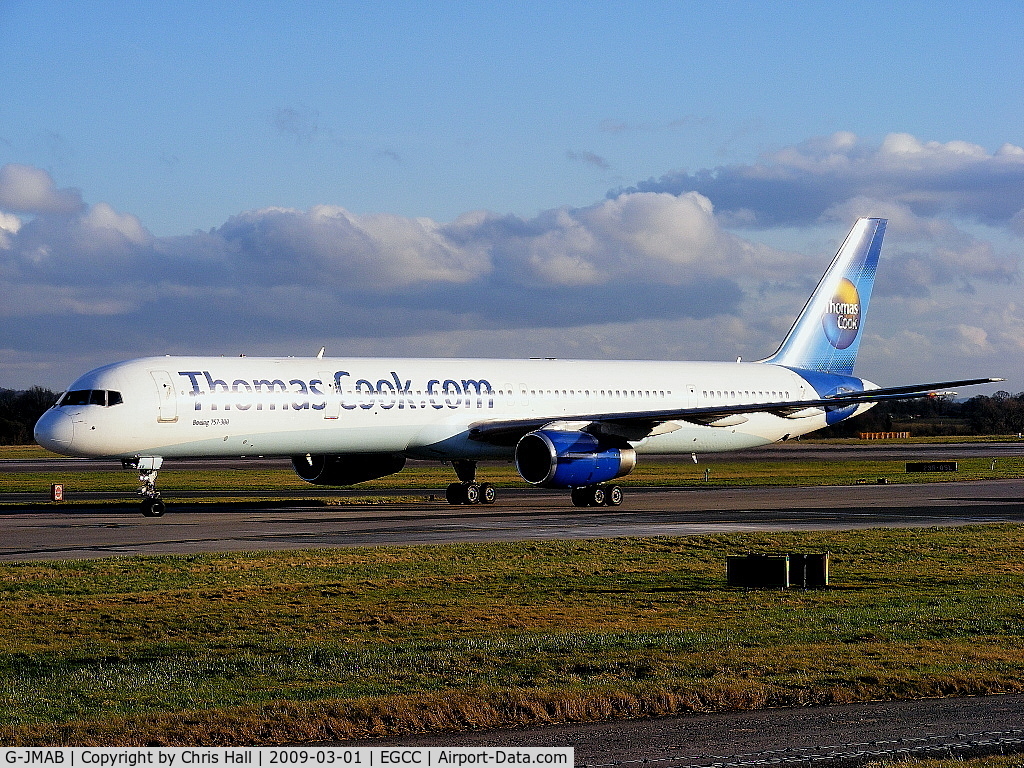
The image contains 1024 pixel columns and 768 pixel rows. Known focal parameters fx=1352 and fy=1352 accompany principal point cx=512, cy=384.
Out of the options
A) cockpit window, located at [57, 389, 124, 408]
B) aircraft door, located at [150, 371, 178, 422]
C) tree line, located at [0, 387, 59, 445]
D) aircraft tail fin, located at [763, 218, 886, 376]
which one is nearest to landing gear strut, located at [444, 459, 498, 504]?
aircraft door, located at [150, 371, 178, 422]

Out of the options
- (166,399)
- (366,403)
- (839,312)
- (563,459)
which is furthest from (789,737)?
(839,312)

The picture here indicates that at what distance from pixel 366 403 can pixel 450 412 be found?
3419mm

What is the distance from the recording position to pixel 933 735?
11414 millimetres

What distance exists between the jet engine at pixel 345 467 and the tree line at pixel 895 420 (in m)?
96.6

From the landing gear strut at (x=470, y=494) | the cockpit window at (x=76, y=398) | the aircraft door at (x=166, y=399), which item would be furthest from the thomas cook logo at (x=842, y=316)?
the cockpit window at (x=76, y=398)

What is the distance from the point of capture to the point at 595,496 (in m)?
43.4

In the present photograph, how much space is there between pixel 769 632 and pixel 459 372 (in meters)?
29.2

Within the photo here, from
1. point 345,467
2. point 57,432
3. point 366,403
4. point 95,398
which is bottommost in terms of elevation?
point 345,467

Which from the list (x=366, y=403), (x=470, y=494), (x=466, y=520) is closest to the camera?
(x=466, y=520)

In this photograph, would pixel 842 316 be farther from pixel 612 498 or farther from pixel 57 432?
pixel 57 432

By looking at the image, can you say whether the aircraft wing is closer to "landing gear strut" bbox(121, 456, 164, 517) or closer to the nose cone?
"landing gear strut" bbox(121, 456, 164, 517)

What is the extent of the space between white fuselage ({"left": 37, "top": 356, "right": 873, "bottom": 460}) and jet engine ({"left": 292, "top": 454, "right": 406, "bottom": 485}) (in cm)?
204

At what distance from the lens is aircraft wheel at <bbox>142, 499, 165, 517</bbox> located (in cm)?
3759

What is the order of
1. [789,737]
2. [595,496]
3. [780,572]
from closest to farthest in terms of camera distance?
1. [789,737]
2. [780,572]
3. [595,496]
